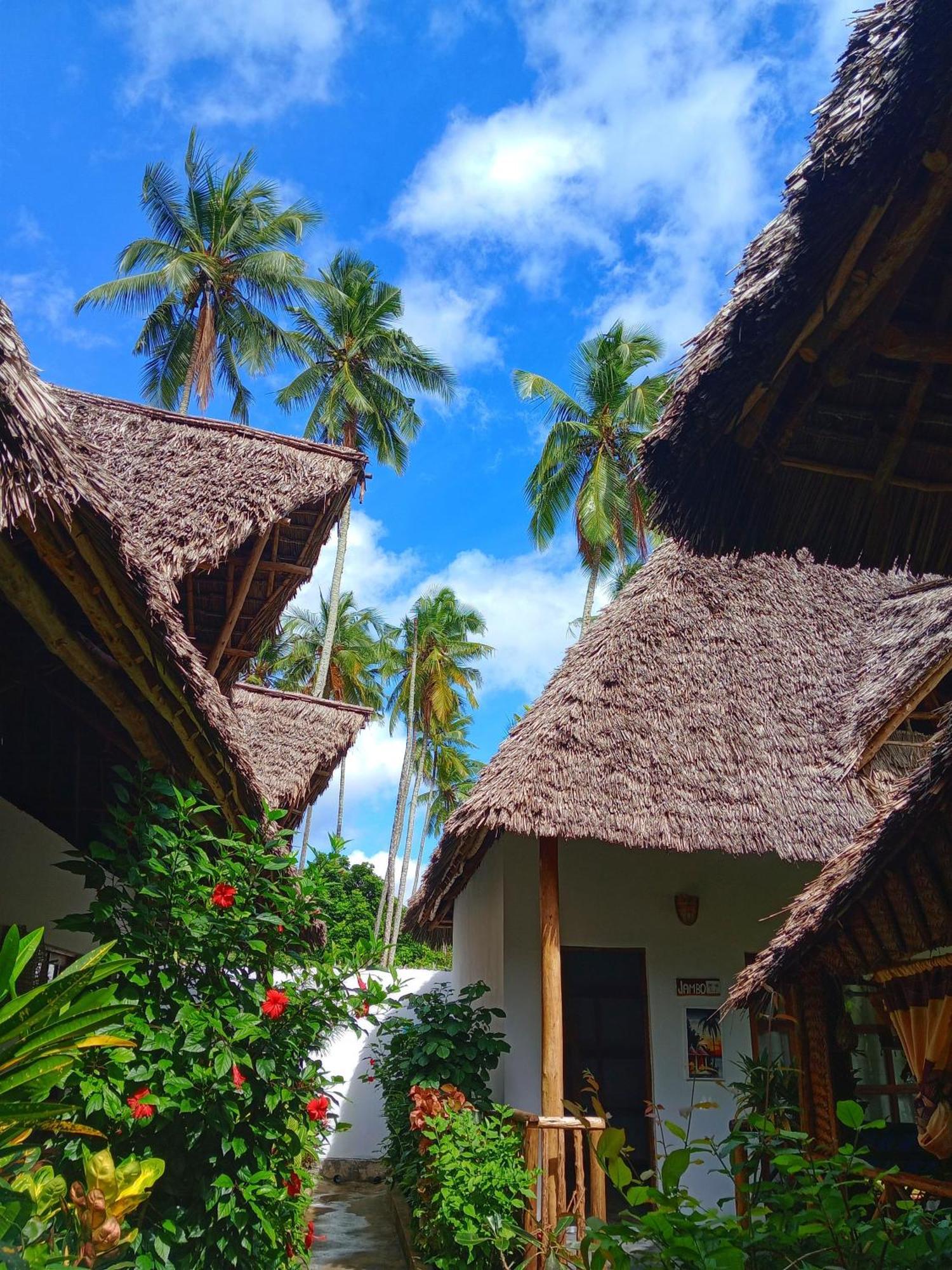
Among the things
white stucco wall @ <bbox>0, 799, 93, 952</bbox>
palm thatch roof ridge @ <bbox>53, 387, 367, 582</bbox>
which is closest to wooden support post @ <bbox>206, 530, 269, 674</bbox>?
palm thatch roof ridge @ <bbox>53, 387, 367, 582</bbox>

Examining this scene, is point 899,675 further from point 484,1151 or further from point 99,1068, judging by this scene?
point 99,1068

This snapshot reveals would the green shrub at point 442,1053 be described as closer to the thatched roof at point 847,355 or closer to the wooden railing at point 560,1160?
the wooden railing at point 560,1160

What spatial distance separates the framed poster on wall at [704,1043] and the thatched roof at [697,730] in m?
1.49

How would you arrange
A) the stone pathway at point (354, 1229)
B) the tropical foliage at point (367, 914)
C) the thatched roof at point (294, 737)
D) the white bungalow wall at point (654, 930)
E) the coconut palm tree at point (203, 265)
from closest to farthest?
the stone pathway at point (354, 1229) → the white bungalow wall at point (654, 930) → the thatched roof at point (294, 737) → the coconut palm tree at point (203, 265) → the tropical foliage at point (367, 914)

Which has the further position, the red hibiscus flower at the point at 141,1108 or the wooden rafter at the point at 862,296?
the red hibiscus flower at the point at 141,1108

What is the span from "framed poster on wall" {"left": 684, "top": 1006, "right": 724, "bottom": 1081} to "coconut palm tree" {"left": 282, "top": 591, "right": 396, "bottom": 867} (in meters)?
21.9

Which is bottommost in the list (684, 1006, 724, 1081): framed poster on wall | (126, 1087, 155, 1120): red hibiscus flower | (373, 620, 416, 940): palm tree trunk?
(126, 1087, 155, 1120): red hibiscus flower

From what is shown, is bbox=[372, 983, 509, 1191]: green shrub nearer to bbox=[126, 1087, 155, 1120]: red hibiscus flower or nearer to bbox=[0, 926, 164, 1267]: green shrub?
bbox=[126, 1087, 155, 1120]: red hibiscus flower

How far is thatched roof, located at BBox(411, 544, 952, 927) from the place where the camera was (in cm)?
666

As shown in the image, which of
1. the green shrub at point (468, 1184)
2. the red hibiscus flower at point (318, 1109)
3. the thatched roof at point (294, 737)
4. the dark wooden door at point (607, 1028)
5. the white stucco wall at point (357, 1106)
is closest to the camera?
the red hibiscus flower at point (318, 1109)

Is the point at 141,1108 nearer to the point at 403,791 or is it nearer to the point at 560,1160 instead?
the point at 560,1160

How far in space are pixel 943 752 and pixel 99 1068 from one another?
3.29 metres

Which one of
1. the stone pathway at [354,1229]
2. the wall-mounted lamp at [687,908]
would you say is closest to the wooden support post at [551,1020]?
the stone pathway at [354,1229]

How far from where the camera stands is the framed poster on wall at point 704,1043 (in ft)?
25.3
